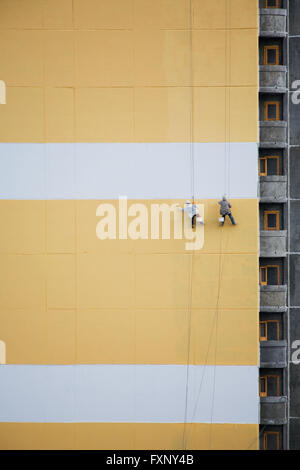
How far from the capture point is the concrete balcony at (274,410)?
6559mm

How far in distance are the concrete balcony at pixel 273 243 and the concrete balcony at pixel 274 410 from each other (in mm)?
2741

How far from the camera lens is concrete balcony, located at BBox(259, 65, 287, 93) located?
6.47m

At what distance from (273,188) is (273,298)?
6.87 ft

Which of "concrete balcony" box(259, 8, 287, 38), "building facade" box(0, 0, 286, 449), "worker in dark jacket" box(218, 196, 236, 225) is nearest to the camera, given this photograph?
"worker in dark jacket" box(218, 196, 236, 225)

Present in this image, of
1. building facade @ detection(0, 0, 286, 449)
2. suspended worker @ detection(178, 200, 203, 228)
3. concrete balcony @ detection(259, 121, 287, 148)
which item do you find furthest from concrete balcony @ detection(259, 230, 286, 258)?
concrete balcony @ detection(259, 121, 287, 148)

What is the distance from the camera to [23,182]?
20.5 ft

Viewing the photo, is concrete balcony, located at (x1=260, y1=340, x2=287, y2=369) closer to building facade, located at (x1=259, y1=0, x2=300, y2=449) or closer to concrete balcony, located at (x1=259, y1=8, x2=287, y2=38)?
building facade, located at (x1=259, y1=0, x2=300, y2=449)

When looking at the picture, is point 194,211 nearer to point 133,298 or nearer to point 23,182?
point 133,298

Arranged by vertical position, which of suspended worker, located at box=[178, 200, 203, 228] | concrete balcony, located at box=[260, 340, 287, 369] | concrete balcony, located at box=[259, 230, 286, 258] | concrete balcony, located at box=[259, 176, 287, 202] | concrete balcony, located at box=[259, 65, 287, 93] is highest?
concrete balcony, located at box=[259, 65, 287, 93]

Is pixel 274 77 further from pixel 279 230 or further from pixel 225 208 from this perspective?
pixel 279 230

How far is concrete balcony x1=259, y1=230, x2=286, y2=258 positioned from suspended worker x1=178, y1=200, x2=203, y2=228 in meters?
1.33

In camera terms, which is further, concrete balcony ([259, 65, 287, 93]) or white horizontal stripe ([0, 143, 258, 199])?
concrete balcony ([259, 65, 287, 93])

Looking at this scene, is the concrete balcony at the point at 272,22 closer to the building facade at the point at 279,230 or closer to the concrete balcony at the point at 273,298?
the building facade at the point at 279,230

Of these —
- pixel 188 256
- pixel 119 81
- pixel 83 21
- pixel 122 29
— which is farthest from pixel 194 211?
→ pixel 83 21
